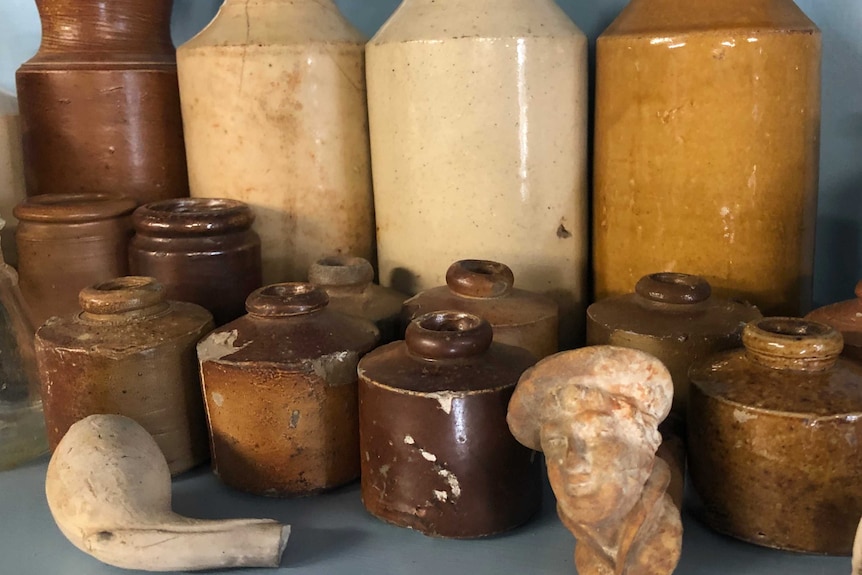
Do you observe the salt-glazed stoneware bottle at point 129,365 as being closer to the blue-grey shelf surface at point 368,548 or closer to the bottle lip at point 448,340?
the blue-grey shelf surface at point 368,548

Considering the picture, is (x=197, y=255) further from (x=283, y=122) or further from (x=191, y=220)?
(x=283, y=122)

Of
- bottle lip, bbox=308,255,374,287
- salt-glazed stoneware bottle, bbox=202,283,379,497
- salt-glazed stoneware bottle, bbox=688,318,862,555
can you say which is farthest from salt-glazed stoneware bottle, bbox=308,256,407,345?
salt-glazed stoneware bottle, bbox=688,318,862,555

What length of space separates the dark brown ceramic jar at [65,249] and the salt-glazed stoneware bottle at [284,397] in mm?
350

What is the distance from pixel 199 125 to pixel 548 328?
0.67m

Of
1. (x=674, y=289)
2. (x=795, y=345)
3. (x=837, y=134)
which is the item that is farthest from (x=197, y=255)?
(x=837, y=134)

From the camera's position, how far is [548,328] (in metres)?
1.12

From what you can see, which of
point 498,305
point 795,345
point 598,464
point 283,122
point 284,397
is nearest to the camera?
point 598,464

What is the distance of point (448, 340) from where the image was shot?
92 centimetres

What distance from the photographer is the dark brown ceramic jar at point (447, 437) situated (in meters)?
0.89

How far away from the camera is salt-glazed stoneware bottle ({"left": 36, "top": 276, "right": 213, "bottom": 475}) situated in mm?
1038

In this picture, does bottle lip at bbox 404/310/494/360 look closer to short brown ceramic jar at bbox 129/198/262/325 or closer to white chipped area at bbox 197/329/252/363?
white chipped area at bbox 197/329/252/363

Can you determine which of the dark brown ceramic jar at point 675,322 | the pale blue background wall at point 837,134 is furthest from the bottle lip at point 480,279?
the pale blue background wall at point 837,134

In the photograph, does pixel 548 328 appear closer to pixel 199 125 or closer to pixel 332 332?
pixel 332 332

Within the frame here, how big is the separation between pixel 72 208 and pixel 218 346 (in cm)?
41
